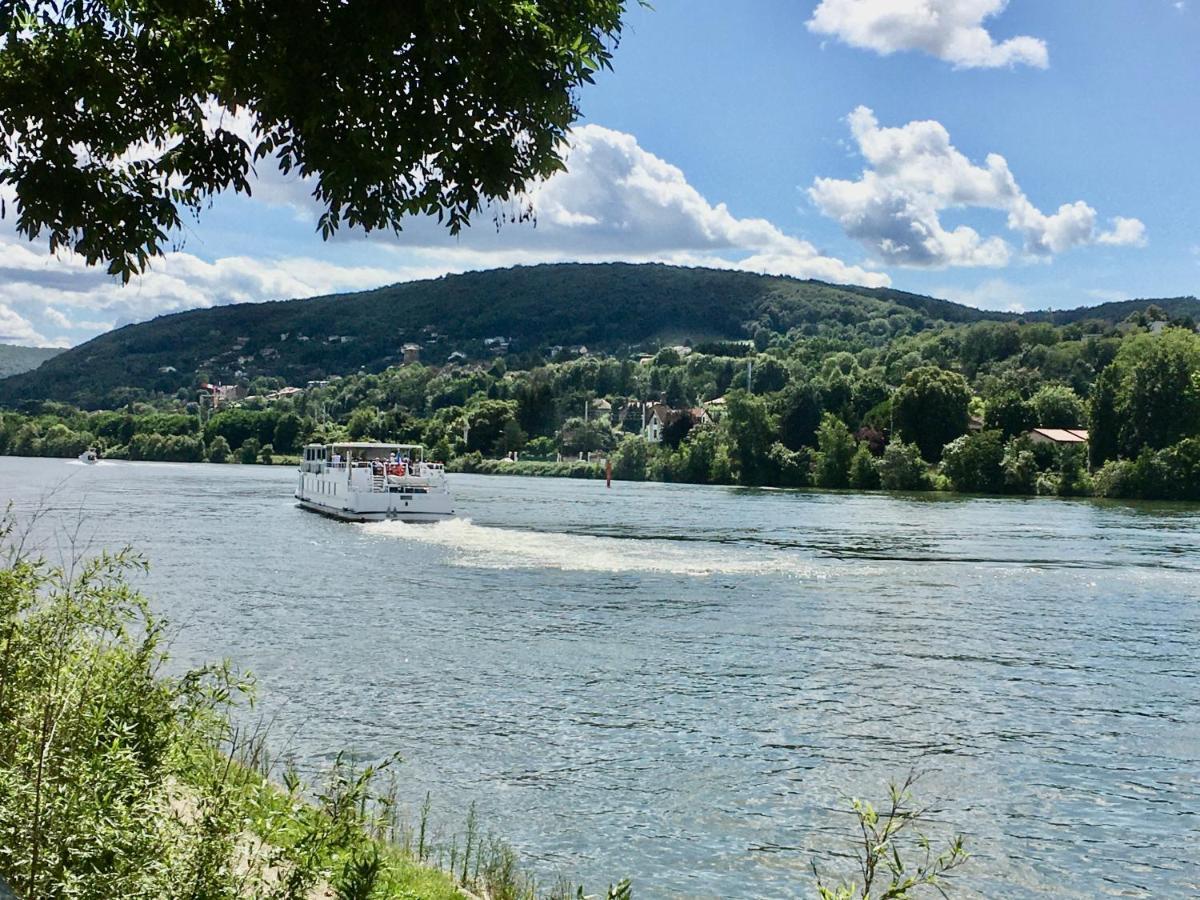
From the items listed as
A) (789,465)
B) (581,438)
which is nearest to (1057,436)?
(789,465)

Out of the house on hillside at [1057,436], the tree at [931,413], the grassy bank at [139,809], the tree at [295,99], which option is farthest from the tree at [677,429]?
the tree at [295,99]

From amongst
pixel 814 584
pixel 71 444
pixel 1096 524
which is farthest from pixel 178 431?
pixel 814 584

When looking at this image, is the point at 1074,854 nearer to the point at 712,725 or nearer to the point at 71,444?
the point at 712,725

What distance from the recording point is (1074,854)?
11.9 metres

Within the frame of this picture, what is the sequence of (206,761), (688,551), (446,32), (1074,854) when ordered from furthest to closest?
(688,551) → (1074,854) → (206,761) → (446,32)

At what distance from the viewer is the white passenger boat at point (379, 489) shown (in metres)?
58.9

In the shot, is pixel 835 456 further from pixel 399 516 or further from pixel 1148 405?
pixel 399 516

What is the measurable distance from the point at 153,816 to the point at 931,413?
358ft

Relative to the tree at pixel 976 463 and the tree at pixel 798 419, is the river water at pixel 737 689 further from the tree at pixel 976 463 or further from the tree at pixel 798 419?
the tree at pixel 798 419

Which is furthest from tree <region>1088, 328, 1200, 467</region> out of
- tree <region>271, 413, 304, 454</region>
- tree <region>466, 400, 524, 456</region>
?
tree <region>271, 413, 304, 454</region>

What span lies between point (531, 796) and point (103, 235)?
839 centimetres

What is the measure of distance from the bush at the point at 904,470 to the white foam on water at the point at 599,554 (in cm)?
5840

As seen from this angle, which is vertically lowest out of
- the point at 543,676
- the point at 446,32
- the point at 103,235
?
the point at 543,676

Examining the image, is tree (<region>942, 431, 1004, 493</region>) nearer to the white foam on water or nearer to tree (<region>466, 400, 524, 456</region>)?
the white foam on water
